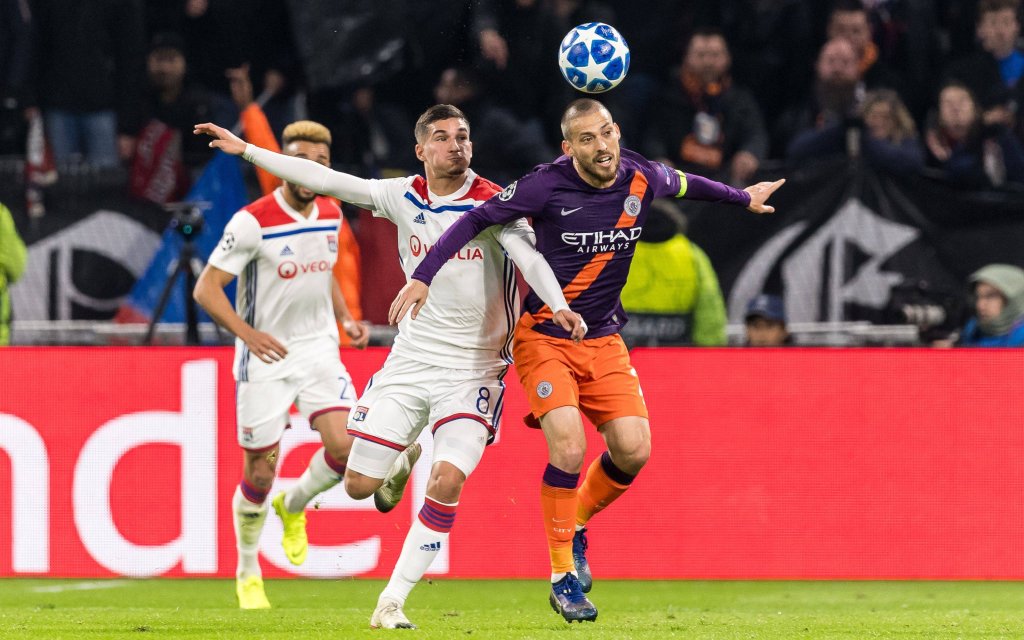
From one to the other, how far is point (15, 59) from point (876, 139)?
235 inches

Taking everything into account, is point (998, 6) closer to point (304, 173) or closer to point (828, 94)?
point (828, 94)

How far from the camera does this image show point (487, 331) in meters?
6.74

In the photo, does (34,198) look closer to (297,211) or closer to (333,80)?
(333,80)

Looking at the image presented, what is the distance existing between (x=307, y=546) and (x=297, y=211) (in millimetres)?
1812

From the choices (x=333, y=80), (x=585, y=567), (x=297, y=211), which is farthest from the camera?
(x=333, y=80)

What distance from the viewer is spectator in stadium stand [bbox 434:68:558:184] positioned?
10.5 meters

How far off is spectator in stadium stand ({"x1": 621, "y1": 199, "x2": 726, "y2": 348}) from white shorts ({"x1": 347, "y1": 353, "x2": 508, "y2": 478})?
10.2ft

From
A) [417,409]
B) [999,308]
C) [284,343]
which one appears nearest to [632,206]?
[417,409]

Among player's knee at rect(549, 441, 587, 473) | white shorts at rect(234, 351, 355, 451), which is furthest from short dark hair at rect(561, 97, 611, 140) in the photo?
white shorts at rect(234, 351, 355, 451)

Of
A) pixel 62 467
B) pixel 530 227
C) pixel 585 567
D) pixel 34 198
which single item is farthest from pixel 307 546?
pixel 34 198

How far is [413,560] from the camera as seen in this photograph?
6289 mm


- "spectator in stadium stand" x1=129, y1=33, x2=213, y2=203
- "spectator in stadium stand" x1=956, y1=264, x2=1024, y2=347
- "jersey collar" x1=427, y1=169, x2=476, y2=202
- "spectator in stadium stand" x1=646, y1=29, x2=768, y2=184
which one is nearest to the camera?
"jersey collar" x1=427, y1=169, x2=476, y2=202

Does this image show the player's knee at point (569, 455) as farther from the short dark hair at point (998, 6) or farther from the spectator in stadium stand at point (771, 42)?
the short dark hair at point (998, 6)

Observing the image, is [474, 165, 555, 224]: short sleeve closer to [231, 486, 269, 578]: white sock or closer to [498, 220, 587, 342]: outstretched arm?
[498, 220, 587, 342]: outstretched arm
